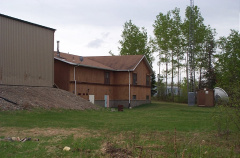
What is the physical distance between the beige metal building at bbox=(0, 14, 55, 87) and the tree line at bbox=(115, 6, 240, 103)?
2680 centimetres

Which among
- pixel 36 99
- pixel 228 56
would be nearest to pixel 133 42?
pixel 228 56

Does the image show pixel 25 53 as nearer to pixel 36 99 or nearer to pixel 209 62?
pixel 36 99

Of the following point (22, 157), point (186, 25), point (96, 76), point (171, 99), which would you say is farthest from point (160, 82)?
point (22, 157)

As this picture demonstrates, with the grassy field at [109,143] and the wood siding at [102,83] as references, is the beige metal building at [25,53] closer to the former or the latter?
the wood siding at [102,83]

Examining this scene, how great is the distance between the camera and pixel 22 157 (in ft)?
29.1

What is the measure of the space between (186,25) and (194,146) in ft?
141

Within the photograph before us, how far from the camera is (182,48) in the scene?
53000 millimetres

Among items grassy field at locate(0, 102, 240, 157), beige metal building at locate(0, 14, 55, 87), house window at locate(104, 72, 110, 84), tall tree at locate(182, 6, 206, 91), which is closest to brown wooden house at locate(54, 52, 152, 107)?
house window at locate(104, 72, 110, 84)

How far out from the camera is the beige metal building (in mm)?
25250

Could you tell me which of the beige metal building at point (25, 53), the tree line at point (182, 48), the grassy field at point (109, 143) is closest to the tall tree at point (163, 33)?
the tree line at point (182, 48)

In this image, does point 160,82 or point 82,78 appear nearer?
point 82,78

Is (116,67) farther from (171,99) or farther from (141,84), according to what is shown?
(171,99)

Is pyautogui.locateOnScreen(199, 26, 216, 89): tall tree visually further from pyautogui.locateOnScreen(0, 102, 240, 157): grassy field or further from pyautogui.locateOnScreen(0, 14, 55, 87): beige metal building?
pyautogui.locateOnScreen(0, 102, 240, 157): grassy field

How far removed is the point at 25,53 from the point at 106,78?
546 inches
